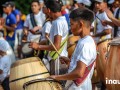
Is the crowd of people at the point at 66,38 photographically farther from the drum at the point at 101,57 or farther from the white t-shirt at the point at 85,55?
the drum at the point at 101,57

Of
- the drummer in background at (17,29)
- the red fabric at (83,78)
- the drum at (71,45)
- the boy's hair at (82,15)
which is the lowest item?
the drummer in background at (17,29)

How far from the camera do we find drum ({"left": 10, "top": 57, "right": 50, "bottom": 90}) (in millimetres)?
6214

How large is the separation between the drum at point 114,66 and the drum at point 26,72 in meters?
0.80

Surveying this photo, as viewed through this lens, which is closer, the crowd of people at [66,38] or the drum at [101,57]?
the crowd of people at [66,38]

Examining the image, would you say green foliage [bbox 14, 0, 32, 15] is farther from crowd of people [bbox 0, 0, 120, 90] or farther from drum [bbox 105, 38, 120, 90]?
drum [bbox 105, 38, 120, 90]

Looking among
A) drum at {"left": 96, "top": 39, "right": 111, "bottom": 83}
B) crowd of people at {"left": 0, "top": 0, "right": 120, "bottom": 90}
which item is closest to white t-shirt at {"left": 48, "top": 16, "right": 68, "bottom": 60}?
crowd of people at {"left": 0, "top": 0, "right": 120, "bottom": 90}

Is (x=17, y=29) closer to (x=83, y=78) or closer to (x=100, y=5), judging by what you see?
(x=100, y=5)

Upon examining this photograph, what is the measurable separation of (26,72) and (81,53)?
148cm

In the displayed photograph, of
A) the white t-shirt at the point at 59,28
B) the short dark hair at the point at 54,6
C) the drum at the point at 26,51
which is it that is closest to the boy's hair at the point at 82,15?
the white t-shirt at the point at 59,28

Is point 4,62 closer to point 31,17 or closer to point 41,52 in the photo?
point 41,52

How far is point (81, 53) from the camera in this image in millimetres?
4934

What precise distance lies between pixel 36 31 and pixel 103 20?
7.71ft

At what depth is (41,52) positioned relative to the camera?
797 cm

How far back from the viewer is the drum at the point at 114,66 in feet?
19.3
